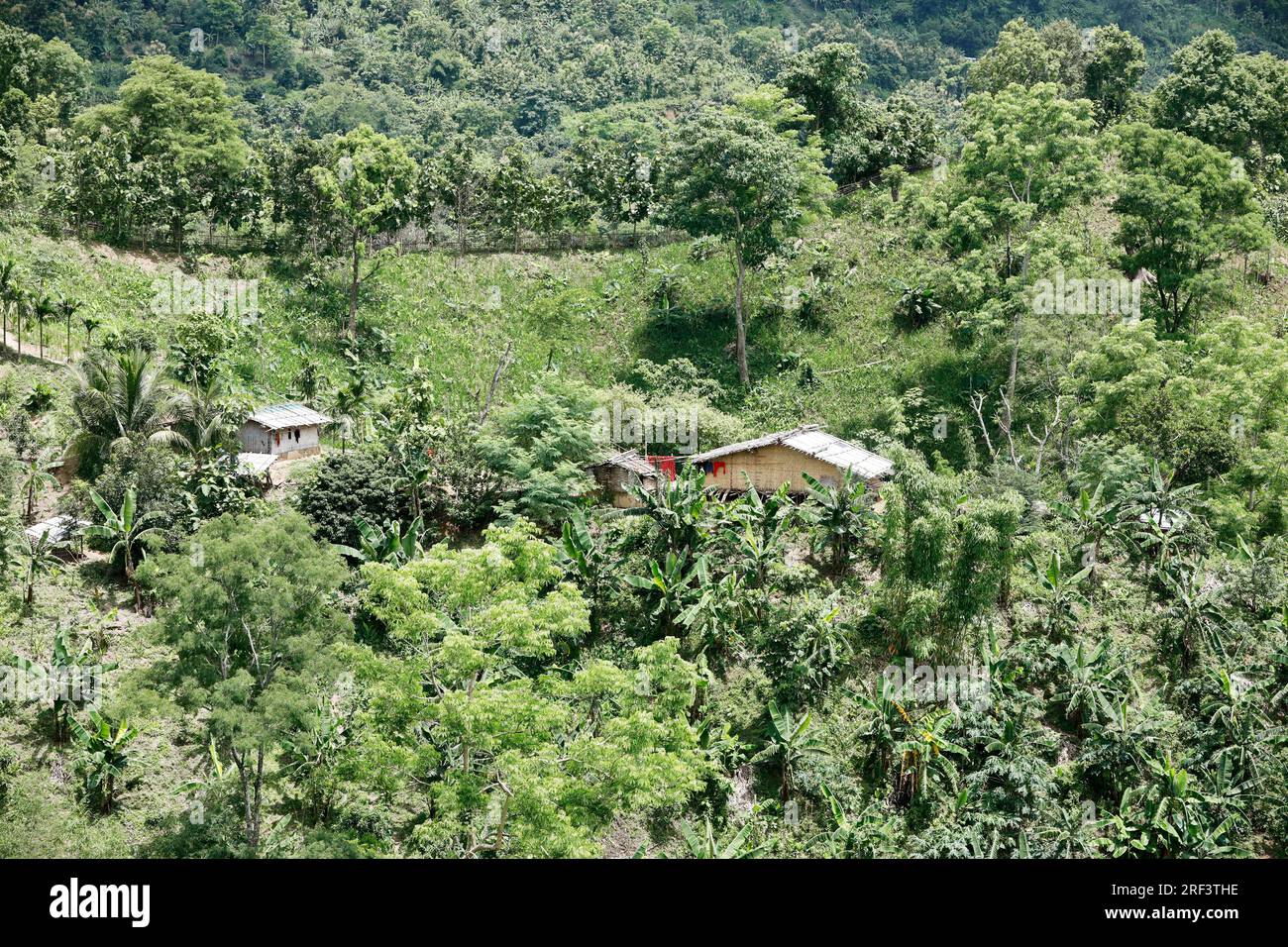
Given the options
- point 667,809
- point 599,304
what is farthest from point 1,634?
point 599,304

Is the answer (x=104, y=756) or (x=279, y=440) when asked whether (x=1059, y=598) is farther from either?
(x=279, y=440)

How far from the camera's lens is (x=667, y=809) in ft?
94.2

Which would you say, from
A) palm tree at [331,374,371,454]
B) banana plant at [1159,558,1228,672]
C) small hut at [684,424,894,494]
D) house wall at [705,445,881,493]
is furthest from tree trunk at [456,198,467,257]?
banana plant at [1159,558,1228,672]

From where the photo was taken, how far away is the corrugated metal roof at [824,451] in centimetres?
3703

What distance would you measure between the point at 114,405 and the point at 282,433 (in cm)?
481

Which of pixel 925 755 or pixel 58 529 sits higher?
pixel 58 529

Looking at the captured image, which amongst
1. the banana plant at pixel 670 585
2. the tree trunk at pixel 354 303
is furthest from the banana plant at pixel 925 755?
the tree trunk at pixel 354 303

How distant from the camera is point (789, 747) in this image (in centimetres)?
2897

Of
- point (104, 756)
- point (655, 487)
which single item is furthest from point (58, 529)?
point (655, 487)

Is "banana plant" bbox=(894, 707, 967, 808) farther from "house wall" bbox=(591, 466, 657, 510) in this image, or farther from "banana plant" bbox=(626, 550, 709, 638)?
"house wall" bbox=(591, 466, 657, 510)

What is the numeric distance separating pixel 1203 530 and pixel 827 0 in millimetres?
96720

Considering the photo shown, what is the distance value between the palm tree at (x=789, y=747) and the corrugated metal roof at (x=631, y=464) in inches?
366

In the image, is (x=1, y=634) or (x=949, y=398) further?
(x=949, y=398)

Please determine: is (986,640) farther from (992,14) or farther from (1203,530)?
(992,14)
